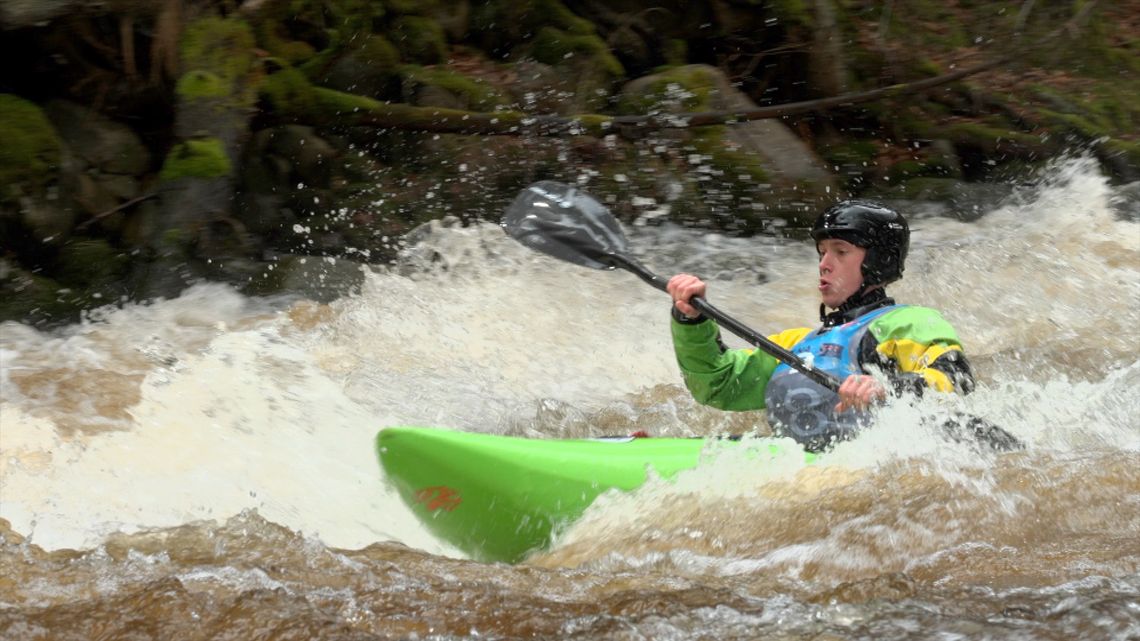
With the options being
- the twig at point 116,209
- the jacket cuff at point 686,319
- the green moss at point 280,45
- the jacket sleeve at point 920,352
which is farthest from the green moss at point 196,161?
the jacket sleeve at point 920,352

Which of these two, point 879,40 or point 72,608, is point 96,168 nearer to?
point 72,608

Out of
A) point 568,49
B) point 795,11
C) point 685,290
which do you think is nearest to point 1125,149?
point 795,11

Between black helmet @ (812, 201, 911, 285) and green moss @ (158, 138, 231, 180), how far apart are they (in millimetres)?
3865

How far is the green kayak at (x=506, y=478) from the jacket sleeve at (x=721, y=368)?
0.44m

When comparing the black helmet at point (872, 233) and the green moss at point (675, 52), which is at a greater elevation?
the black helmet at point (872, 233)

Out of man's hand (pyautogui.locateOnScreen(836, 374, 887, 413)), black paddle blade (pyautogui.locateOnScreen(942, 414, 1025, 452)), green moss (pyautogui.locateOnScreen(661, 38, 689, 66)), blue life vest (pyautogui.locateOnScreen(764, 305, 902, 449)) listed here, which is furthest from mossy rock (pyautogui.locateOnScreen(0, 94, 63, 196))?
black paddle blade (pyautogui.locateOnScreen(942, 414, 1025, 452))

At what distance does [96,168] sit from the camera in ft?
21.2

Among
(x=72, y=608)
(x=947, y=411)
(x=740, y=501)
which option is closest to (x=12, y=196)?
(x=72, y=608)

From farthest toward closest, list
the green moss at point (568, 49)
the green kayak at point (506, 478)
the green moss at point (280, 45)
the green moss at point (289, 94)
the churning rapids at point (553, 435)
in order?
1. the green moss at point (568, 49)
2. the green moss at point (280, 45)
3. the green moss at point (289, 94)
4. the green kayak at point (506, 478)
5. the churning rapids at point (553, 435)

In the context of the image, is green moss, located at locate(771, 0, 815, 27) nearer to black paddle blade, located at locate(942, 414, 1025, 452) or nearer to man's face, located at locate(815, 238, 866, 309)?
man's face, located at locate(815, 238, 866, 309)

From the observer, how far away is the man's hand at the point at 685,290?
11.7 feet

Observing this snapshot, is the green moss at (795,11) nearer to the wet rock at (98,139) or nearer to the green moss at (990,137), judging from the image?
the green moss at (990,137)

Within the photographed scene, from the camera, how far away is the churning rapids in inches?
104

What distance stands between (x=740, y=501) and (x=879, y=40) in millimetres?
7250
